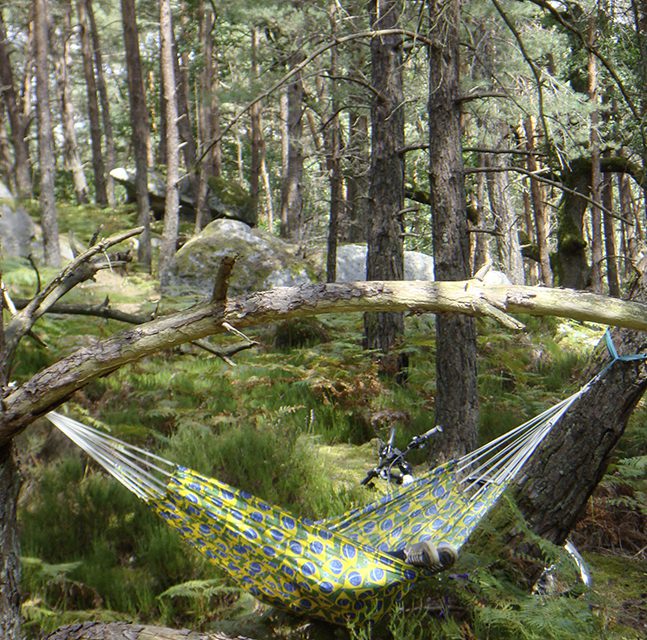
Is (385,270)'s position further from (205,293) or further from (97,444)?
(97,444)

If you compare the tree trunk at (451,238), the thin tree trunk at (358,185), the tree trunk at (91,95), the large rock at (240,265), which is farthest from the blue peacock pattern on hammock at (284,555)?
the tree trunk at (91,95)

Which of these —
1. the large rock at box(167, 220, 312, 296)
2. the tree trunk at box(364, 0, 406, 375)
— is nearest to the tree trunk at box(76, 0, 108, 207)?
the large rock at box(167, 220, 312, 296)

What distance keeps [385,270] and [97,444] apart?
4531mm

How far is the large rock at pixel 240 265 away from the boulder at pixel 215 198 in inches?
263

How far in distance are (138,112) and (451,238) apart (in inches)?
421

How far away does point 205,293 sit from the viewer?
30.1ft

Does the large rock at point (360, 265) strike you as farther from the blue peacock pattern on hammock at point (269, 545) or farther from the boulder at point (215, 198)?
the blue peacock pattern on hammock at point (269, 545)

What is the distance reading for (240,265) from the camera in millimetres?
9531

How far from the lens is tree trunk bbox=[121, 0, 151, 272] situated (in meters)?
12.8

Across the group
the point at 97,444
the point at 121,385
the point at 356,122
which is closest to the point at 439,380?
the point at 97,444

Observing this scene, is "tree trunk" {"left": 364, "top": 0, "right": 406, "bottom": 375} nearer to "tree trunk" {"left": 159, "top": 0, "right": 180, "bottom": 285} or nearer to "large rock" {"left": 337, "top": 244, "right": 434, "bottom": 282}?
"large rock" {"left": 337, "top": 244, "right": 434, "bottom": 282}

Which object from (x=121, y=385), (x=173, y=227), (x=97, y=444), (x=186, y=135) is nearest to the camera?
(x=97, y=444)

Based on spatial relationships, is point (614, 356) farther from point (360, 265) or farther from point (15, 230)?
point (15, 230)

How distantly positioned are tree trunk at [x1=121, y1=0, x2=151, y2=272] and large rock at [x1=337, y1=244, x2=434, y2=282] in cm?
465
